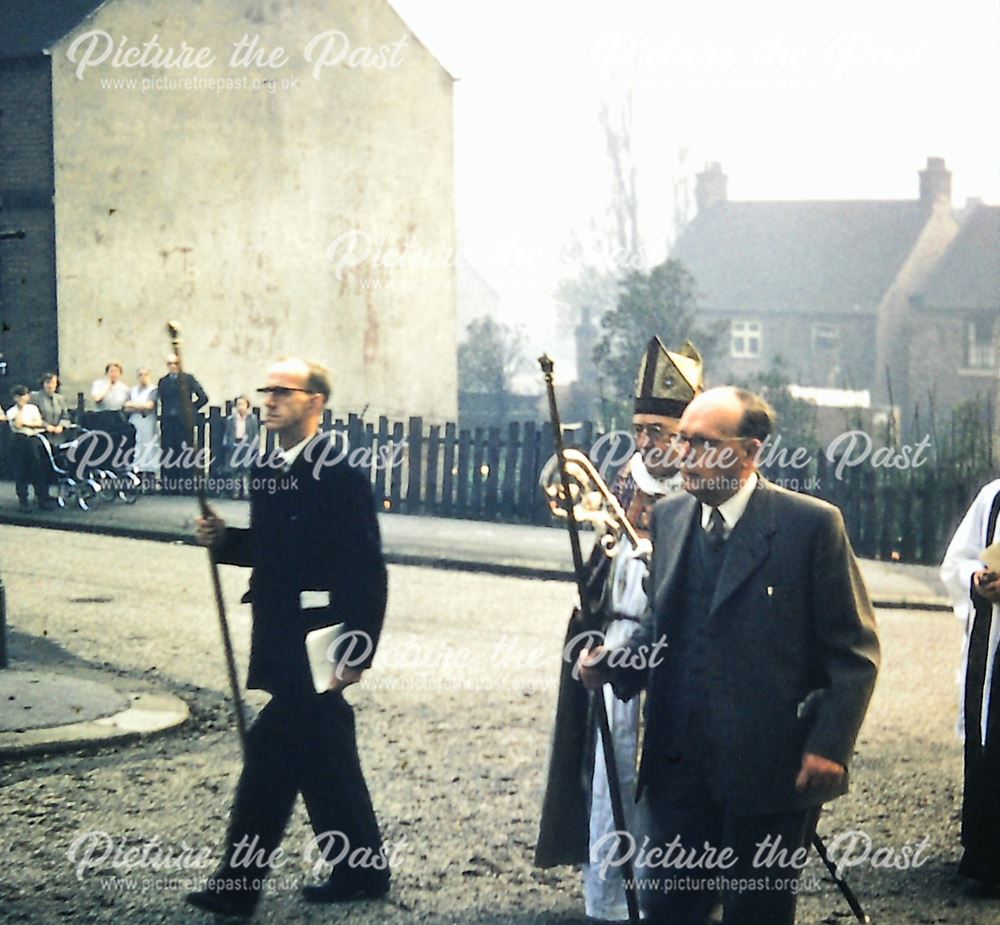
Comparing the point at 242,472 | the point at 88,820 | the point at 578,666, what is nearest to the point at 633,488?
the point at 578,666

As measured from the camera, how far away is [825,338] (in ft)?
166

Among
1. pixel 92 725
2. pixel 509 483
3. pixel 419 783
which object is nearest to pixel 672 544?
pixel 419 783

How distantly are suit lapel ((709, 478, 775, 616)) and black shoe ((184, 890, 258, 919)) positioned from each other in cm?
201

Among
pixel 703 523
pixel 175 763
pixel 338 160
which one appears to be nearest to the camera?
pixel 703 523

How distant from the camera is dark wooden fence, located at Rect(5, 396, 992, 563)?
1631 centimetres

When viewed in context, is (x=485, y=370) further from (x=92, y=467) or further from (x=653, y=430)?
(x=653, y=430)

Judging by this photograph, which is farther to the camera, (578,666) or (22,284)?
(22,284)

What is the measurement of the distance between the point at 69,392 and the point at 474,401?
15.0 metres

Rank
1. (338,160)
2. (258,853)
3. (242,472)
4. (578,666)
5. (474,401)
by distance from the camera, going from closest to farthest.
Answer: (578,666) → (258,853) → (242,472) → (338,160) → (474,401)

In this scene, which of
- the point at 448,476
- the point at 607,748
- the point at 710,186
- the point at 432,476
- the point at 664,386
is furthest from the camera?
the point at 710,186

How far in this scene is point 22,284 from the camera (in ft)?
75.7

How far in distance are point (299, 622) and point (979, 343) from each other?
4442 centimetres

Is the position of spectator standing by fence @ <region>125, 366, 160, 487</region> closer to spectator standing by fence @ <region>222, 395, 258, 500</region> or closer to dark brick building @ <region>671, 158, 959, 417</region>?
spectator standing by fence @ <region>222, 395, 258, 500</region>

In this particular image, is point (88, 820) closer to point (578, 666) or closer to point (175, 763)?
point (175, 763)
